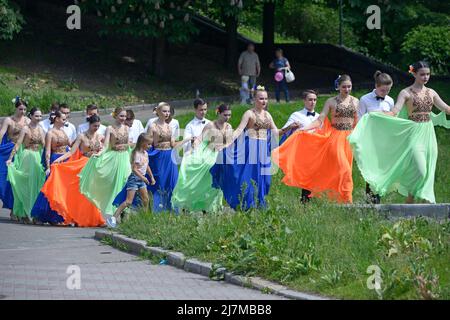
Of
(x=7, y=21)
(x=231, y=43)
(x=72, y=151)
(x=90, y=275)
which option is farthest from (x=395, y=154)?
(x=231, y=43)

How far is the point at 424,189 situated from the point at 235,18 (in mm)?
20733

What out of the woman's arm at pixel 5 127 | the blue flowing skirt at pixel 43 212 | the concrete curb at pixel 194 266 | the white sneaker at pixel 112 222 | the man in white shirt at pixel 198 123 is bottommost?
the blue flowing skirt at pixel 43 212

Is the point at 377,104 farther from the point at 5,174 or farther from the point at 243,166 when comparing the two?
the point at 5,174

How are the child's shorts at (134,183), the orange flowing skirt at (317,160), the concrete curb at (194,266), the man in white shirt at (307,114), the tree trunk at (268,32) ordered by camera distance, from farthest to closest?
the tree trunk at (268,32), the man in white shirt at (307,114), the child's shorts at (134,183), the orange flowing skirt at (317,160), the concrete curb at (194,266)

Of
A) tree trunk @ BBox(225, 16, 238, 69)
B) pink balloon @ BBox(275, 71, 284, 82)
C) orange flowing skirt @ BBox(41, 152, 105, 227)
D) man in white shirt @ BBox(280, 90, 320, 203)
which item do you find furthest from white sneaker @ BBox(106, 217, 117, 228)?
tree trunk @ BBox(225, 16, 238, 69)

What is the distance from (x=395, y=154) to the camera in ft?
57.1

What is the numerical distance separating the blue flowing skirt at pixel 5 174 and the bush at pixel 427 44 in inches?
543

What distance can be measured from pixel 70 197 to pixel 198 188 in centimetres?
286

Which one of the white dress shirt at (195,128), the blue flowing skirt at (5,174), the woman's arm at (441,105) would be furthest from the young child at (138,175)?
the woman's arm at (441,105)

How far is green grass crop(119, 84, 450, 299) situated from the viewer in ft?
38.3

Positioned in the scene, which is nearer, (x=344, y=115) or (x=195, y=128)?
(x=344, y=115)

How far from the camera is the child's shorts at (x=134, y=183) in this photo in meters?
19.6

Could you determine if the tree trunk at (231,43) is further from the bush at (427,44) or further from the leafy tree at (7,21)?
the leafy tree at (7,21)
